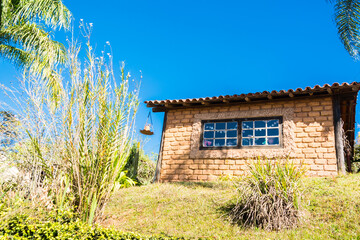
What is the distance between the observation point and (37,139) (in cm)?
445

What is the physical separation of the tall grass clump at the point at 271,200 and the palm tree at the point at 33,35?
721 cm

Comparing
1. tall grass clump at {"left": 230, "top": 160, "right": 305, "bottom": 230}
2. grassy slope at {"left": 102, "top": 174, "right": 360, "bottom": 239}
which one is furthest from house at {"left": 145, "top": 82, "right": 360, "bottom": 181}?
tall grass clump at {"left": 230, "top": 160, "right": 305, "bottom": 230}

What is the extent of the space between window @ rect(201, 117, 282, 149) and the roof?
26.6 inches

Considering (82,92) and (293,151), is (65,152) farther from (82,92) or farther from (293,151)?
(293,151)

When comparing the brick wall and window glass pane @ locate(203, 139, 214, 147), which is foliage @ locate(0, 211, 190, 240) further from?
window glass pane @ locate(203, 139, 214, 147)

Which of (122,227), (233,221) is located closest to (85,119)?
(122,227)

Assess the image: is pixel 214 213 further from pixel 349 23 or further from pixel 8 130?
pixel 349 23

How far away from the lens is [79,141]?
442cm

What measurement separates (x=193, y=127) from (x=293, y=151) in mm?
3247

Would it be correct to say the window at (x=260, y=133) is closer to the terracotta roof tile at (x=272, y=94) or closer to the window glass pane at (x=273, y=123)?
the window glass pane at (x=273, y=123)

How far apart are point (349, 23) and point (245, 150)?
4.26 metres

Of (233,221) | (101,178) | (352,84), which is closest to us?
(101,178)

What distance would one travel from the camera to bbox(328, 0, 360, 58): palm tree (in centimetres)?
623

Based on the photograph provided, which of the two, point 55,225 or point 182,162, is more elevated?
point 182,162
